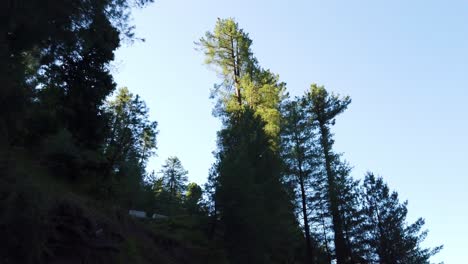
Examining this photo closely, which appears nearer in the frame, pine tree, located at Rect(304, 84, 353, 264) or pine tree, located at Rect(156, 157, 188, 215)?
pine tree, located at Rect(304, 84, 353, 264)

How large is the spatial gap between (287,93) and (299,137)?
12.9ft

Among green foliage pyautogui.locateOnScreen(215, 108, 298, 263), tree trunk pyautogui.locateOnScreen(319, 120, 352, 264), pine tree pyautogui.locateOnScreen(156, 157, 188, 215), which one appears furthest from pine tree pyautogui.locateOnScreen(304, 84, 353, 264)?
pine tree pyautogui.locateOnScreen(156, 157, 188, 215)

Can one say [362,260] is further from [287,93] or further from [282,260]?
[287,93]

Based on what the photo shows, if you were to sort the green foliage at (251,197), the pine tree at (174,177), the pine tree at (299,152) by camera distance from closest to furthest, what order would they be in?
1. the green foliage at (251,197)
2. the pine tree at (299,152)
3. the pine tree at (174,177)

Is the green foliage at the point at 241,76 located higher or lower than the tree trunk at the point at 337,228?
higher

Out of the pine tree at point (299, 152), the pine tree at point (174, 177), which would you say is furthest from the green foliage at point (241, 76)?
the pine tree at point (174, 177)

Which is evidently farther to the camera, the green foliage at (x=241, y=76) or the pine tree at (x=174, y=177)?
the pine tree at (x=174, y=177)

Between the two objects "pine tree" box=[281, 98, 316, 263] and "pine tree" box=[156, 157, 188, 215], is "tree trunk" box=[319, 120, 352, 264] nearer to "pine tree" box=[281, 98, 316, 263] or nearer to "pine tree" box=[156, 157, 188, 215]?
"pine tree" box=[281, 98, 316, 263]

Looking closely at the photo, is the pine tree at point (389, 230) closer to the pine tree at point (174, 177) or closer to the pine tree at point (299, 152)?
the pine tree at point (299, 152)

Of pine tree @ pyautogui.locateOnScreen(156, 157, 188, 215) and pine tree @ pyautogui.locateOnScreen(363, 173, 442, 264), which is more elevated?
pine tree @ pyautogui.locateOnScreen(156, 157, 188, 215)

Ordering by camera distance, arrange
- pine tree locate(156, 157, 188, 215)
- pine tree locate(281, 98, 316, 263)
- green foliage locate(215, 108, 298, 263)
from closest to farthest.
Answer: green foliage locate(215, 108, 298, 263) < pine tree locate(281, 98, 316, 263) < pine tree locate(156, 157, 188, 215)

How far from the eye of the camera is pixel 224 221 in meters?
21.2

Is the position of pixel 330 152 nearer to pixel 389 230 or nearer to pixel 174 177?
pixel 389 230

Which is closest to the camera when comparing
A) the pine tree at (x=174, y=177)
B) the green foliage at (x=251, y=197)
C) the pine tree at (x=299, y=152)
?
the green foliage at (x=251, y=197)
